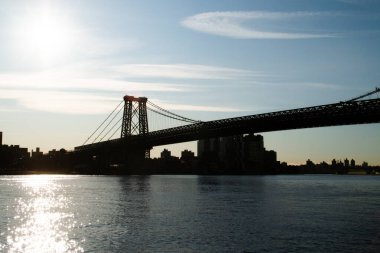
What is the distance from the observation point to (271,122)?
253 feet

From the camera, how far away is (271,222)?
28500 mm

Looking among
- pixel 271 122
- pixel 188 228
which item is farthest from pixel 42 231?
pixel 271 122

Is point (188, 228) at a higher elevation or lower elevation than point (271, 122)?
lower

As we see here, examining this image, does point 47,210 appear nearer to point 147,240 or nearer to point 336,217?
point 147,240

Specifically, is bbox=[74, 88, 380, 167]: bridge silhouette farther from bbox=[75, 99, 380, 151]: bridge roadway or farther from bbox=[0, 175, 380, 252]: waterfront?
bbox=[0, 175, 380, 252]: waterfront

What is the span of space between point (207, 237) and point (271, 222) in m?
6.83

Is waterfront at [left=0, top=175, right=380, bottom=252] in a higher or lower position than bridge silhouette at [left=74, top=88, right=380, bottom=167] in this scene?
lower

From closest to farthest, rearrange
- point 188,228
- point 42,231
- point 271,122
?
1. point 42,231
2. point 188,228
3. point 271,122

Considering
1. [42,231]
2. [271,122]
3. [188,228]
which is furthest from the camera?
[271,122]

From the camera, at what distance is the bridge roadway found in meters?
65.4

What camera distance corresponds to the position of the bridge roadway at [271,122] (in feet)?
214

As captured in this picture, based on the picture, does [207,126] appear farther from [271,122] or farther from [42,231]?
[42,231]

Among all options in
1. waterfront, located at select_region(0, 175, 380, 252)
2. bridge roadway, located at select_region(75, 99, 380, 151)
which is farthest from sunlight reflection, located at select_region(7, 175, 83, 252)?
bridge roadway, located at select_region(75, 99, 380, 151)

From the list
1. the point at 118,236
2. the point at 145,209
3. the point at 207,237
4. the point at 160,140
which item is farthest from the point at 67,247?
the point at 160,140
